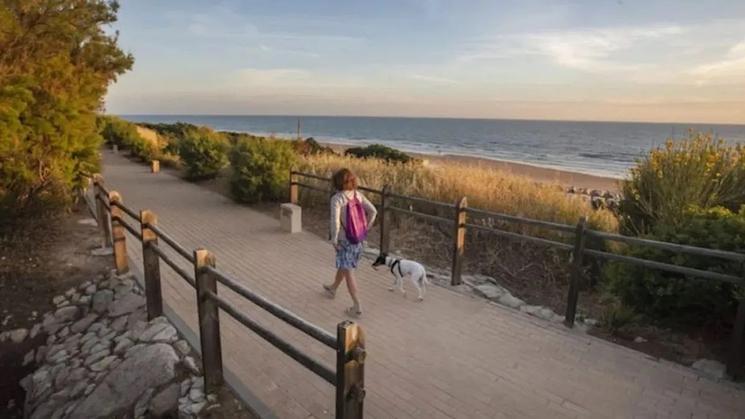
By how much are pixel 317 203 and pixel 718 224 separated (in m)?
8.22

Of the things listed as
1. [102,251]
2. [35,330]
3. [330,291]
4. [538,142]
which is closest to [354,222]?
[330,291]

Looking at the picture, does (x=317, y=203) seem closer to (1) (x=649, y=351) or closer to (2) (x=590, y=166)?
(1) (x=649, y=351)

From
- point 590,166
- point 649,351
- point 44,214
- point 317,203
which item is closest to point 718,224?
point 649,351

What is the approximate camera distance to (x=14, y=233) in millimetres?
7820

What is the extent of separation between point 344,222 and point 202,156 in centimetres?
1294

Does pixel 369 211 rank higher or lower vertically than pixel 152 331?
higher

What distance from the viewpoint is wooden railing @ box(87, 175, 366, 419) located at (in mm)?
2500

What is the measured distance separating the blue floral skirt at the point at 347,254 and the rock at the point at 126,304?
250cm

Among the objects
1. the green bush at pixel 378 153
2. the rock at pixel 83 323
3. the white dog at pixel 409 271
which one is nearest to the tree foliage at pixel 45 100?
the rock at pixel 83 323

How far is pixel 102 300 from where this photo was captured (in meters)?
5.83

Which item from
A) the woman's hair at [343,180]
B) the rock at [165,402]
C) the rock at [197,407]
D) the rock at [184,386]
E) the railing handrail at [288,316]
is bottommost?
the rock at [165,402]

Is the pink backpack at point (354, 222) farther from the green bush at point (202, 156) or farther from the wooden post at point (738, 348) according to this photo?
the green bush at point (202, 156)

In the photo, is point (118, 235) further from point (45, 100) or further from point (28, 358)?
point (45, 100)

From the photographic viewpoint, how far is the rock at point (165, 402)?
12.0ft
